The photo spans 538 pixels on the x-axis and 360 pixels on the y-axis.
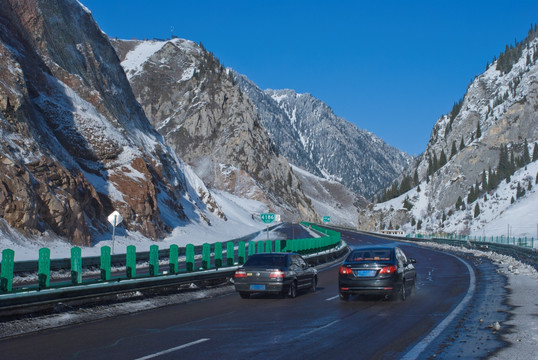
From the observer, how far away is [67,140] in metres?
49.2

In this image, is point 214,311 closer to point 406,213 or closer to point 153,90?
point 406,213

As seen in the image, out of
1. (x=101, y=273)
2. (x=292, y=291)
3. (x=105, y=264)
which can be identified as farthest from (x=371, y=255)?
(x=101, y=273)

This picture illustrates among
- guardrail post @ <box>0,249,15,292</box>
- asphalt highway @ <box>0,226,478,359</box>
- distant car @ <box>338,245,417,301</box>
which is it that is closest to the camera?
asphalt highway @ <box>0,226,478,359</box>

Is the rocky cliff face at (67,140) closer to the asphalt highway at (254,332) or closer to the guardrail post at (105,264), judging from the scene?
the guardrail post at (105,264)

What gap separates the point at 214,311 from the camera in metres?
14.2

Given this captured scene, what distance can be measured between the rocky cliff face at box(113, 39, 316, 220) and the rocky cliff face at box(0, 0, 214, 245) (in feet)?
212

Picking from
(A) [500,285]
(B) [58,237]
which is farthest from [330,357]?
(B) [58,237]

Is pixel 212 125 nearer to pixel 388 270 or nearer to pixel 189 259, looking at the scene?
pixel 189 259

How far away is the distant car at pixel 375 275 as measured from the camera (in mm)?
15547

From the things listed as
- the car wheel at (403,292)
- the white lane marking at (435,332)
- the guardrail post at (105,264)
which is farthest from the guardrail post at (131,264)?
the white lane marking at (435,332)

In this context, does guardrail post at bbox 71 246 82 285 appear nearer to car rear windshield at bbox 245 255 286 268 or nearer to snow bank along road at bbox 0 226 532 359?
snow bank along road at bbox 0 226 532 359

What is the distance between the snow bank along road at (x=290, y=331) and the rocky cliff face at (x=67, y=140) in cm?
2213

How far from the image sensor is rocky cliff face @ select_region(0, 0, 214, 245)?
115ft

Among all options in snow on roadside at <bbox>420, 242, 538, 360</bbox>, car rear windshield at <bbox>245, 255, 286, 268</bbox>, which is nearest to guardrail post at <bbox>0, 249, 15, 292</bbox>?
car rear windshield at <bbox>245, 255, 286, 268</bbox>
